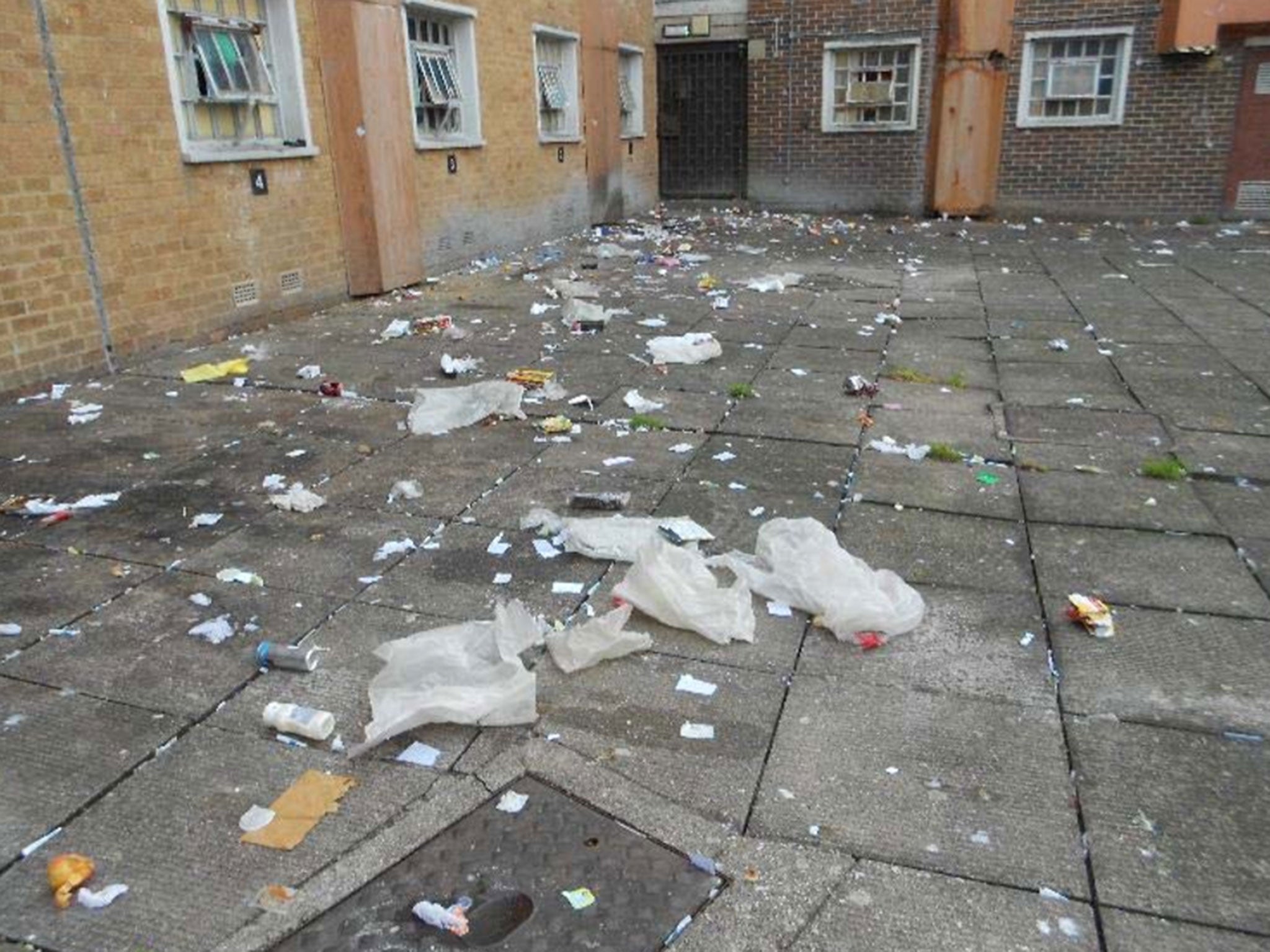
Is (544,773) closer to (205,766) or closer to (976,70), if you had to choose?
(205,766)

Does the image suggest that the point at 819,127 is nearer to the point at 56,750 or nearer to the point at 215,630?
the point at 215,630

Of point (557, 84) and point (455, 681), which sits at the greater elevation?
point (557, 84)

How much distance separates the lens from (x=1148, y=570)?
3.63m

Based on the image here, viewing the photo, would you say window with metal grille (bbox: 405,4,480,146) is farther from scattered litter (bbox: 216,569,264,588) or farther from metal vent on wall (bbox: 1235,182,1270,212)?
metal vent on wall (bbox: 1235,182,1270,212)

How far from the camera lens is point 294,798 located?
8.05 feet

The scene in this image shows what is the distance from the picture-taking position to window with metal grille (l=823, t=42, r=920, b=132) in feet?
50.4

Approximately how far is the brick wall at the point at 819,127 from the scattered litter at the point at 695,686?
1462 cm

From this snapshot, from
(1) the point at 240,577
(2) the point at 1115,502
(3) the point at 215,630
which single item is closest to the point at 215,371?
(1) the point at 240,577

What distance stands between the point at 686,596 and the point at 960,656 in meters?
0.90

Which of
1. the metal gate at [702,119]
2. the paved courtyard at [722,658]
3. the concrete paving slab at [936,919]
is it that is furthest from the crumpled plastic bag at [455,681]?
the metal gate at [702,119]

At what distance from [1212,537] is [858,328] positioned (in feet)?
13.6

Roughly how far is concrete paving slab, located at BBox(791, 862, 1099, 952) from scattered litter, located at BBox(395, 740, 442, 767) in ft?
3.55

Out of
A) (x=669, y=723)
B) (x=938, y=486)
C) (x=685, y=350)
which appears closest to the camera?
(x=669, y=723)

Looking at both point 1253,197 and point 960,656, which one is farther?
point 1253,197
